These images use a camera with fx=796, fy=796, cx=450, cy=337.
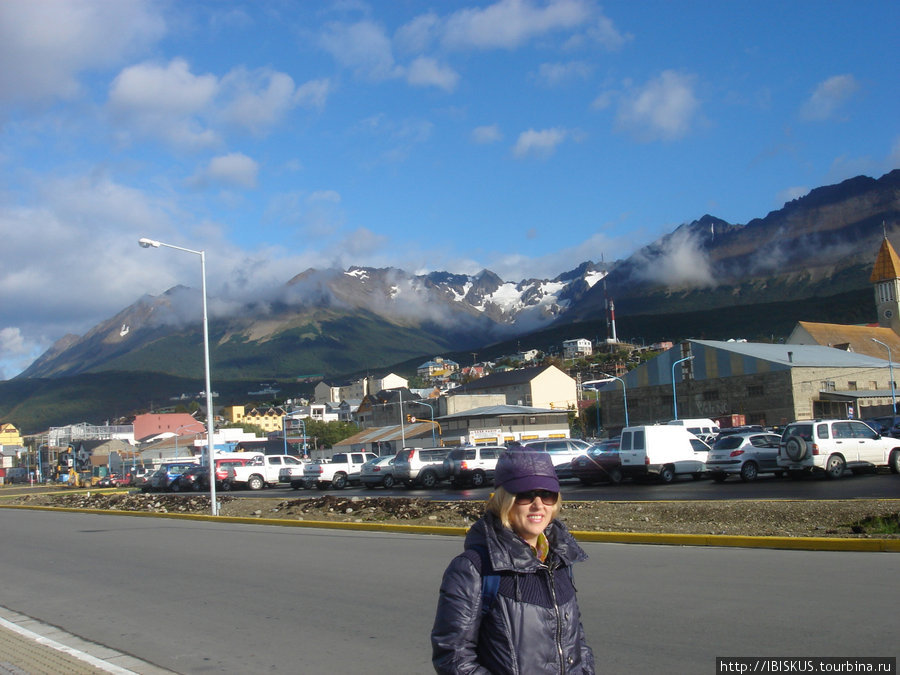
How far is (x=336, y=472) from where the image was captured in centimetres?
3966

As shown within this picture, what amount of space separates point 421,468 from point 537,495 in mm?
32624

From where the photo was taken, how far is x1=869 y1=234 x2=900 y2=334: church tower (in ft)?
343

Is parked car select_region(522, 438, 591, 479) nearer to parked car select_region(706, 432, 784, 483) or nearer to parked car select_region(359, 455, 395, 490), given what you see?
parked car select_region(706, 432, 784, 483)

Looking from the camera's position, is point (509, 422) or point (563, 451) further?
point (509, 422)

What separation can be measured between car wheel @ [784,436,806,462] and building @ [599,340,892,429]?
134ft

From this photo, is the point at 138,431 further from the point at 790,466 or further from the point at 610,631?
the point at 610,631

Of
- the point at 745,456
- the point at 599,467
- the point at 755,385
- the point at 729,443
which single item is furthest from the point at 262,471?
the point at 755,385

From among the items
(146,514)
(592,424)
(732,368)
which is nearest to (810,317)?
(592,424)

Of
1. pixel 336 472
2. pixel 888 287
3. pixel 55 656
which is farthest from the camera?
pixel 888 287

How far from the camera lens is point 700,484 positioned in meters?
26.6

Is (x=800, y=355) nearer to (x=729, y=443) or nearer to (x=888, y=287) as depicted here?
(x=729, y=443)

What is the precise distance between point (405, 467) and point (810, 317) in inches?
6748

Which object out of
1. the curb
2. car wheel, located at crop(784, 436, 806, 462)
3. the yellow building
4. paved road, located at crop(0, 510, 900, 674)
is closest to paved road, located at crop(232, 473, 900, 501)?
car wheel, located at crop(784, 436, 806, 462)

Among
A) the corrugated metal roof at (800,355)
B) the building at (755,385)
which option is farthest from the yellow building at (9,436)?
the corrugated metal roof at (800,355)
